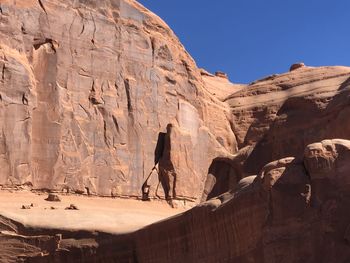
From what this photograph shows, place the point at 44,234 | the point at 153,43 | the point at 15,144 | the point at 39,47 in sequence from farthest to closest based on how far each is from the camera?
the point at 153,43, the point at 39,47, the point at 15,144, the point at 44,234

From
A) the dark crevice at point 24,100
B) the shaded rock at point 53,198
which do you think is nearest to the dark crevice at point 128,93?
the dark crevice at point 24,100

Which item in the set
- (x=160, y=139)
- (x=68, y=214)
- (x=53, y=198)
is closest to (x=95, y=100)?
(x=160, y=139)

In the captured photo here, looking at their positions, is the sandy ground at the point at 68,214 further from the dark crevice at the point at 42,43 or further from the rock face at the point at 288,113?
the rock face at the point at 288,113

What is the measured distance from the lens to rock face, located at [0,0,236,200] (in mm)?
26328

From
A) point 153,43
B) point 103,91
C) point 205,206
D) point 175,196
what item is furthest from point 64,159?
point 205,206

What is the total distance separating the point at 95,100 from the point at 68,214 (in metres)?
8.23

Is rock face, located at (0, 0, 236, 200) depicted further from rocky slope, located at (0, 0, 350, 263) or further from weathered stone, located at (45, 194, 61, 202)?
weathered stone, located at (45, 194, 61, 202)

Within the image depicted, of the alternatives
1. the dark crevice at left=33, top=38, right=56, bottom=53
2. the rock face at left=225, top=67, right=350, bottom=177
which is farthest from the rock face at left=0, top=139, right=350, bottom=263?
the rock face at left=225, top=67, right=350, bottom=177

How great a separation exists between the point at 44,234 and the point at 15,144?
632 centimetres

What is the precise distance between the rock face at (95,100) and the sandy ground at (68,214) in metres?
0.77

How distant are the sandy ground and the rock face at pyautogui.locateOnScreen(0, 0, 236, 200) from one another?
0.77 meters

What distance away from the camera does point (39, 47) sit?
90.8 ft

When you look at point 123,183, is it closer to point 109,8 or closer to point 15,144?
point 15,144

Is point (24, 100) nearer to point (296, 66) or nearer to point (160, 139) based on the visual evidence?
point (160, 139)
